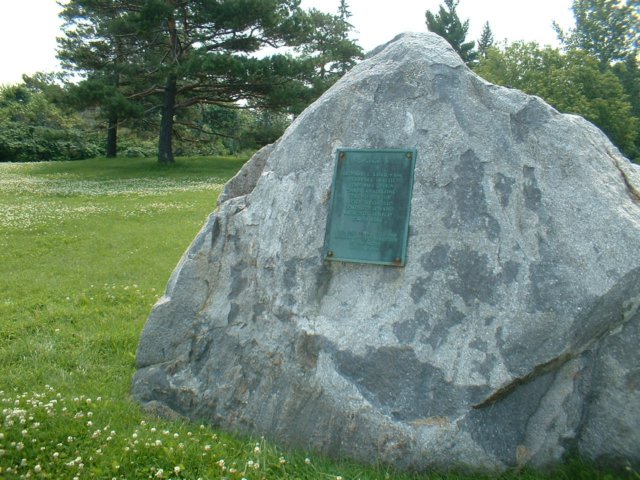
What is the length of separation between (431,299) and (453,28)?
50.5m

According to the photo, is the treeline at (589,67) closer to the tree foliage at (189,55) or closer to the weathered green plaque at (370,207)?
the tree foliage at (189,55)

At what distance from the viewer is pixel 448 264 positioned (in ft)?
13.6

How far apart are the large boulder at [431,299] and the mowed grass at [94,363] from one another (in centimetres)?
25

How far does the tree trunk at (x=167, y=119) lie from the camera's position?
2756cm

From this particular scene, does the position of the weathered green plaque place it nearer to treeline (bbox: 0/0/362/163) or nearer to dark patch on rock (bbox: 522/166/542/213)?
dark patch on rock (bbox: 522/166/542/213)

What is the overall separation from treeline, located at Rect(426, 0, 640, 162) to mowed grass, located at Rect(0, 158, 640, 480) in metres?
24.9

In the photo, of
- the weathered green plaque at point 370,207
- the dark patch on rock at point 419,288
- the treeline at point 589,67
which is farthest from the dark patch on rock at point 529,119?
the treeline at point 589,67

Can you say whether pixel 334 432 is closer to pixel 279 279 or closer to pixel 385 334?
pixel 385 334

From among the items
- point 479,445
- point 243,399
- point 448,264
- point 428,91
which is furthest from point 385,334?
point 428,91

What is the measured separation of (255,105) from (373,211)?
23.5 m

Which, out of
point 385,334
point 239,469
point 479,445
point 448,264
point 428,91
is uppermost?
point 428,91

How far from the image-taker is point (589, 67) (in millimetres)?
33625

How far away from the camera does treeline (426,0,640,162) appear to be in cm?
3191

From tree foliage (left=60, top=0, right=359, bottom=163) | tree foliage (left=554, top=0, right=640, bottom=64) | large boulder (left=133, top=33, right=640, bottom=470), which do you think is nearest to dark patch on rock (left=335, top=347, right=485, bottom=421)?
large boulder (left=133, top=33, right=640, bottom=470)
